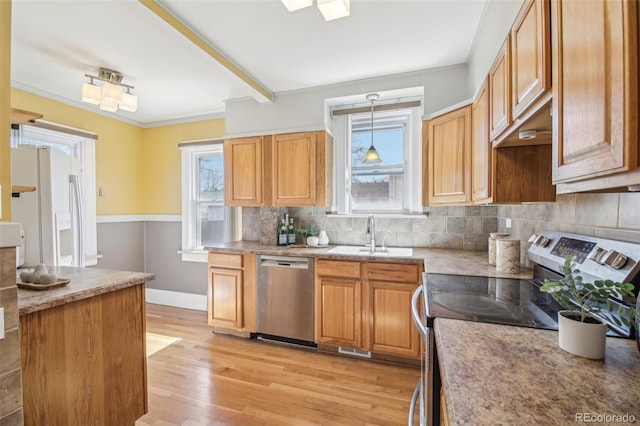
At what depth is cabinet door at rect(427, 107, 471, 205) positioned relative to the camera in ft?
6.83

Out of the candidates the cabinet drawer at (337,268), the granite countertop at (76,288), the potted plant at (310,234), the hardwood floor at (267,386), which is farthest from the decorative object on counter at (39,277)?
the potted plant at (310,234)

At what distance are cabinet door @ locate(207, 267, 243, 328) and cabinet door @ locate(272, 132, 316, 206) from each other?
91 centimetres

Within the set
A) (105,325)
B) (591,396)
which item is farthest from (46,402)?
(591,396)

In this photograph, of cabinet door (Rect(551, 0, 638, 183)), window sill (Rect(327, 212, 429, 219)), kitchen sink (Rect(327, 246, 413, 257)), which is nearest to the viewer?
cabinet door (Rect(551, 0, 638, 183))

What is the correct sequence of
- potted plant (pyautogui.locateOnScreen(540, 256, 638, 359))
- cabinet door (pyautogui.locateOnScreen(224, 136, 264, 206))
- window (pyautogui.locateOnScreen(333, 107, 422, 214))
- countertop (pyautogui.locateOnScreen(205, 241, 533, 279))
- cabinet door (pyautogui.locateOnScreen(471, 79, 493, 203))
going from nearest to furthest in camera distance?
potted plant (pyautogui.locateOnScreen(540, 256, 638, 359)), cabinet door (pyautogui.locateOnScreen(471, 79, 493, 203)), countertop (pyautogui.locateOnScreen(205, 241, 533, 279)), window (pyautogui.locateOnScreen(333, 107, 422, 214)), cabinet door (pyautogui.locateOnScreen(224, 136, 264, 206))

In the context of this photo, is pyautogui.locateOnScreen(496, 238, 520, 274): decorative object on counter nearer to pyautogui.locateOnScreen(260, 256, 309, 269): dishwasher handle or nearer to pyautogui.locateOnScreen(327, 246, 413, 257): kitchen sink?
pyautogui.locateOnScreen(327, 246, 413, 257): kitchen sink

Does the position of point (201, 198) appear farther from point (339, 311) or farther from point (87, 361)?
point (87, 361)

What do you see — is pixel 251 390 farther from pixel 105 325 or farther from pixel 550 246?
pixel 550 246

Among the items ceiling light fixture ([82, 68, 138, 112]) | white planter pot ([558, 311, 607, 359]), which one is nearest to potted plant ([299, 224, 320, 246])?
ceiling light fixture ([82, 68, 138, 112])

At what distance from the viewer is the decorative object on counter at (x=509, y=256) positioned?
5.72ft

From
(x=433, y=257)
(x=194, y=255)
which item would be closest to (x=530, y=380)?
(x=433, y=257)

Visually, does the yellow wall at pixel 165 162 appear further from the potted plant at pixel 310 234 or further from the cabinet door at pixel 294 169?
the potted plant at pixel 310 234

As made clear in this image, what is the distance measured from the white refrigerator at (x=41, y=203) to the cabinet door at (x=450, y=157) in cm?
279

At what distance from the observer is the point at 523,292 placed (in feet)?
4.54
